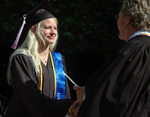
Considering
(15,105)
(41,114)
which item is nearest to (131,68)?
(41,114)

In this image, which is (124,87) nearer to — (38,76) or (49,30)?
(38,76)

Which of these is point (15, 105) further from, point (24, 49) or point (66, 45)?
point (66, 45)

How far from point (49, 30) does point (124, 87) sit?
1.57 meters

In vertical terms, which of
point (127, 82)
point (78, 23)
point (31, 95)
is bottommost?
point (78, 23)

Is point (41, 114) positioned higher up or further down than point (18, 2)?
further down

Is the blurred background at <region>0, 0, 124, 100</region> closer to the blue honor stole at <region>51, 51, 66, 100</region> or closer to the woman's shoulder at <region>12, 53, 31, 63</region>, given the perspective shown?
the blue honor stole at <region>51, 51, 66, 100</region>

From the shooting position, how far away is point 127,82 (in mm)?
1703

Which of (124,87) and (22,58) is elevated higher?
(22,58)

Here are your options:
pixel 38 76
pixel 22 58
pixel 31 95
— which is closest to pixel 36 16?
pixel 22 58

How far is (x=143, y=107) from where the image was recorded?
68.4 inches

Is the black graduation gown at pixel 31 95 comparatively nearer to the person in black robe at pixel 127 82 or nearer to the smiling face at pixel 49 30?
the smiling face at pixel 49 30

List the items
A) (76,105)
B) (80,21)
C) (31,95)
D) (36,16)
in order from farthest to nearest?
(80,21), (36,16), (31,95), (76,105)

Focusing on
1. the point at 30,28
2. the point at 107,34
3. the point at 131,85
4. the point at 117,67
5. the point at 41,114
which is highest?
the point at 30,28

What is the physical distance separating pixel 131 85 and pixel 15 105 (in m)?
1.55
